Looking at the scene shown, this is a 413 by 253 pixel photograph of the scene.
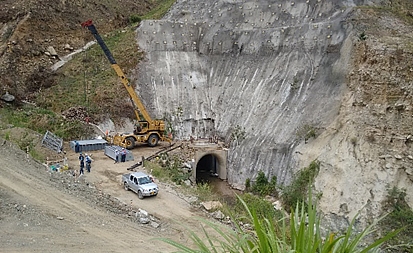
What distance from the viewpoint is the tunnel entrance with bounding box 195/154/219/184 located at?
32094 millimetres

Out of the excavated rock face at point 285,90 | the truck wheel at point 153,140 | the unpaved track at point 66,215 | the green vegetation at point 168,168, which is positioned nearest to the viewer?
the unpaved track at point 66,215

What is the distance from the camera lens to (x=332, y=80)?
90.4 ft

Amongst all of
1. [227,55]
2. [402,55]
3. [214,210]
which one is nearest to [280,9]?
[227,55]

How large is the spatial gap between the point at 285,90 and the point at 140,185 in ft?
51.5

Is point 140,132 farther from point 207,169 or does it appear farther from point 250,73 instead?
point 250,73

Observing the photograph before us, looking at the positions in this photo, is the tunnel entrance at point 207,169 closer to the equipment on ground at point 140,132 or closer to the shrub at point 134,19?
the equipment on ground at point 140,132

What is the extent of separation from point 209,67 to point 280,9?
29.3 ft

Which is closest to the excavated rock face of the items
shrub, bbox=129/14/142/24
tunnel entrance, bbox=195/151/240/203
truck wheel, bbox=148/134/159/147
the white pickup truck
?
tunnel entrance, bbox=195/151/240/203

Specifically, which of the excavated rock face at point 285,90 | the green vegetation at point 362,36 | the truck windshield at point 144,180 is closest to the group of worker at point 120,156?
the truck windshield at point 144,180

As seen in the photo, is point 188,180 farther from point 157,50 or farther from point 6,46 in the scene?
point 6,46

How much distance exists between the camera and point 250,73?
34.4 meters

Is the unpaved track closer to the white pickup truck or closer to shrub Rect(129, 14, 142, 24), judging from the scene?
the white pickup truck

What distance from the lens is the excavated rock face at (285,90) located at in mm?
22172

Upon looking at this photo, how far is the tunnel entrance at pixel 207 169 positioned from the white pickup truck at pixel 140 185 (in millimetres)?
11217
